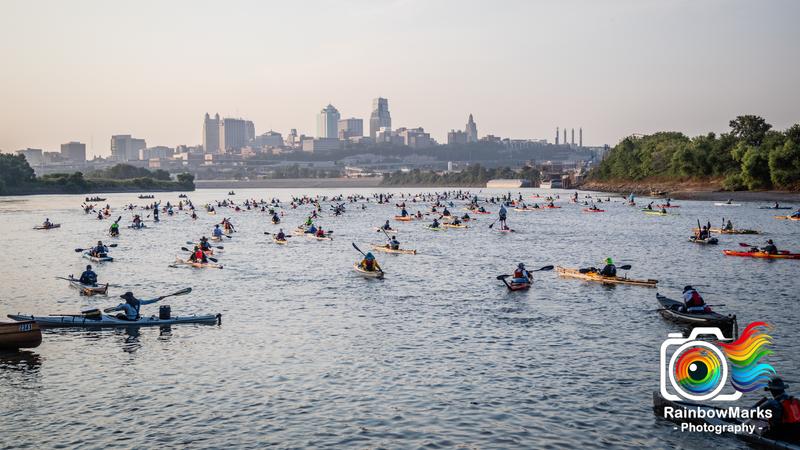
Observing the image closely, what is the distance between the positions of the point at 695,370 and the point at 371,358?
40.6 ft

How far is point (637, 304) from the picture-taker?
40250 millimetres

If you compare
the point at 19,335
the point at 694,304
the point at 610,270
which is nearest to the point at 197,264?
the point at 19,335

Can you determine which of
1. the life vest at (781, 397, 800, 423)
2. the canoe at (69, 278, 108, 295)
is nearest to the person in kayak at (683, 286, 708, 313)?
the life vest at (781, 397, 800, 423)

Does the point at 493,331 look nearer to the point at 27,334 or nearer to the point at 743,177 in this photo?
the point at 27,334

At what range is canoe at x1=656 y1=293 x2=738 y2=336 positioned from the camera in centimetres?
3253

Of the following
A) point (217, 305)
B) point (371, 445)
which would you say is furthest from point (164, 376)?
point (217, 305)

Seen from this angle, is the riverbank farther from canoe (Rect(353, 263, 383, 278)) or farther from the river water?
canoe (Rect(353, 263, 383, 278))

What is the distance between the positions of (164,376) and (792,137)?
15377 centimetres

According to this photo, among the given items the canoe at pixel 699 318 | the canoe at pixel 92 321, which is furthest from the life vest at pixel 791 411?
the canoe at pixel 92 321

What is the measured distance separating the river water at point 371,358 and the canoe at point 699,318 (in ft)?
1.87

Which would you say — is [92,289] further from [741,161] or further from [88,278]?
[741,161]

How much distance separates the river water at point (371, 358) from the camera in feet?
72.2

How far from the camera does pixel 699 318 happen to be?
3356cm

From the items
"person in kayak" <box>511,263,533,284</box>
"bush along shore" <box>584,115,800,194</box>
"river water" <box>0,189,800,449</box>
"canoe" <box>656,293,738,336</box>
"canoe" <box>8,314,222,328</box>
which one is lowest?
"river water" <box>0,189,800,449</box>
